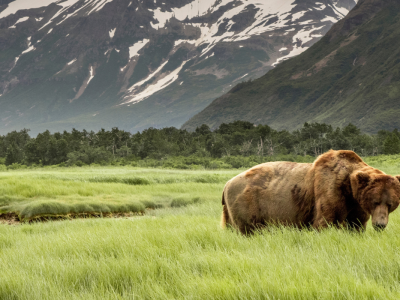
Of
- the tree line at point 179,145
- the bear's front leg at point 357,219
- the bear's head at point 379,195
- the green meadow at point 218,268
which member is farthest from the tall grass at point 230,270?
the tree line at point 179,145

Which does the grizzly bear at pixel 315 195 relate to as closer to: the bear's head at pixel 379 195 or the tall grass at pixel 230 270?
the bear's head at pixel 379 195

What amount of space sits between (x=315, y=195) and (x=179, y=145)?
193ft

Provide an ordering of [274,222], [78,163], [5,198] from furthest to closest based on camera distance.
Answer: [78,163] < [5,198] < [274,222]

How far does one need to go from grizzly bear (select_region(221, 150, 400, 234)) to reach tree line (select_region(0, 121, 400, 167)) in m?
39.9

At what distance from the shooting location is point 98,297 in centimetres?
303

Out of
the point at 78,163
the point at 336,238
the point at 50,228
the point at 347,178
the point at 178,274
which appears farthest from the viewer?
the point at 78,163

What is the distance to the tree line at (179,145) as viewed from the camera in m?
47.8

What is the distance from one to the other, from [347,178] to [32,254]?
16.7 ft

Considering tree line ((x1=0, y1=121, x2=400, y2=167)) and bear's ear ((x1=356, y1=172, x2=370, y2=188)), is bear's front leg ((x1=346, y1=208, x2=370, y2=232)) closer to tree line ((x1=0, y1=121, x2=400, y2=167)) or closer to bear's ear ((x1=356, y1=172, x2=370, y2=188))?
bear's ear ((x1=356, y1=172, x2=370, y2=188))

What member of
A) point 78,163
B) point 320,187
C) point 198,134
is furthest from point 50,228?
point 198,134

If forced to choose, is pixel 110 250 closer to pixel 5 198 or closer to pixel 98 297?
pixel 98 297

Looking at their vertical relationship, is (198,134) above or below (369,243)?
below

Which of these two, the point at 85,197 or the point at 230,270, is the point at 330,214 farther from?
the point at 85,197

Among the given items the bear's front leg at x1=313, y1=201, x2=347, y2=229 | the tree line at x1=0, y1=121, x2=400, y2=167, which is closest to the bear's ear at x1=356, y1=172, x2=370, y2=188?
the bear's front leg at x1=313, y1=201, x2=347, y2=229
